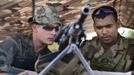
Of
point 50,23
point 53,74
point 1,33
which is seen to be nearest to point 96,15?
point 50,23

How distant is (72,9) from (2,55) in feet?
5.75

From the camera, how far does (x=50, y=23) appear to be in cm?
368

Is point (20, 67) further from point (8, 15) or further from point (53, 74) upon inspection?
point (8, 15)

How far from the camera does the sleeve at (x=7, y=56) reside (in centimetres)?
355

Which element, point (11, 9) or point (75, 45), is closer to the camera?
point (75, 45)

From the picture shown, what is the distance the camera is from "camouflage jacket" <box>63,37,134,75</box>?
354 centimetres

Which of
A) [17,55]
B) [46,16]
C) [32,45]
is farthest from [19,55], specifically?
[46,16]

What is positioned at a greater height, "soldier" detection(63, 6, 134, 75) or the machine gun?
the machine gun

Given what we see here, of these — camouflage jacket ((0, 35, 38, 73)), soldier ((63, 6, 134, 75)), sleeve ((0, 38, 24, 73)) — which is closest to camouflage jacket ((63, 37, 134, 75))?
soldier ((63, 6, 134, 75))

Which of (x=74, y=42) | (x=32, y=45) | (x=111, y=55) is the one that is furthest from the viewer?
(x=32, y=45)

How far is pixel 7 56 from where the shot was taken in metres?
3.68

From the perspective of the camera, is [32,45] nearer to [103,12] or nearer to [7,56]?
[7,56]

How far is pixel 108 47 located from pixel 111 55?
3.1 inches

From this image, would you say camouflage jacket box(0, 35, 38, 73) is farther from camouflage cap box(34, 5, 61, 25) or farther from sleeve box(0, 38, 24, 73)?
camouflage cap box(34, 5, 61, 25)
